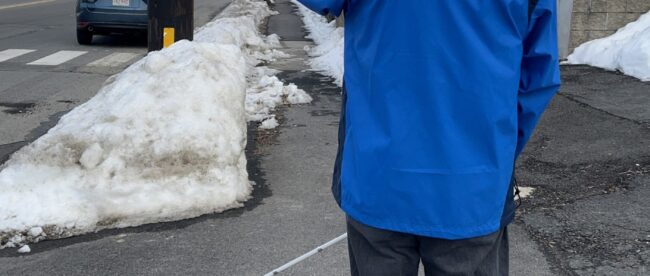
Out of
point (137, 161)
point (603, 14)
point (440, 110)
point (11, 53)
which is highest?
point (440, 110)

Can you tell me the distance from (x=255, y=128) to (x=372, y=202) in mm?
5638

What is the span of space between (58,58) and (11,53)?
1026 mm

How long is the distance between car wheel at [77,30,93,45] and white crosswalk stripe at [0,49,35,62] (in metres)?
1.31

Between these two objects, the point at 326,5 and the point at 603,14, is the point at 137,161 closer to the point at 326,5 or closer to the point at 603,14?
the point at 326,5

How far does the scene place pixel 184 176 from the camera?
4.88 metres

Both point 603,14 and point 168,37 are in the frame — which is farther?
point 603,14

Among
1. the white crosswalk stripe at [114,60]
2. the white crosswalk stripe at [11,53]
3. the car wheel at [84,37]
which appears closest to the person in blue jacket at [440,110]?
A: the white crosswalk stripe at [114,60]

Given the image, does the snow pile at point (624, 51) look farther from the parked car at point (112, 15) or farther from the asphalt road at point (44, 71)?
the parked car at point (112, 15)

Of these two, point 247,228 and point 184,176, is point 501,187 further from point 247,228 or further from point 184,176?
point 184,176

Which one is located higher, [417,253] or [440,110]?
[440,110]

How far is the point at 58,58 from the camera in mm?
12453

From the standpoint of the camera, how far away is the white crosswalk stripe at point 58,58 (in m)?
11.9

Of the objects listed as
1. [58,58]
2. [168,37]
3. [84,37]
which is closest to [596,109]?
[168,37]

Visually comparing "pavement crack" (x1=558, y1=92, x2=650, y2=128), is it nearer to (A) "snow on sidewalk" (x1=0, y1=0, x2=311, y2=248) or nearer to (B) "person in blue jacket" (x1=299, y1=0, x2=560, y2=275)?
(A) "snow on sidewalk" (x1=0, y1=0, x2=311, y2=248)
